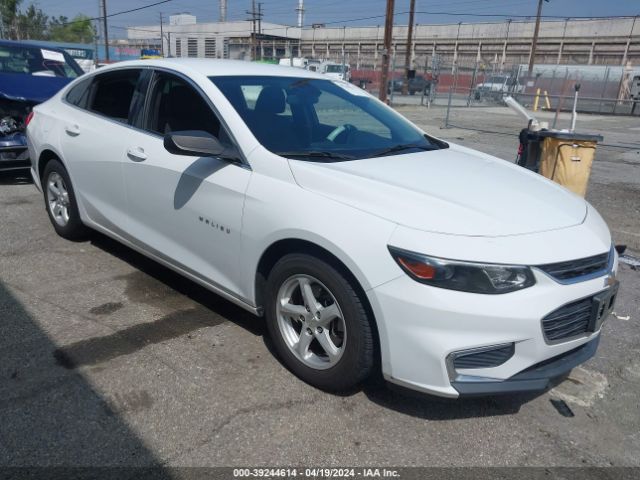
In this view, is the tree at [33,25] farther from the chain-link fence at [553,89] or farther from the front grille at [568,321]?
the front grille at [568,321]

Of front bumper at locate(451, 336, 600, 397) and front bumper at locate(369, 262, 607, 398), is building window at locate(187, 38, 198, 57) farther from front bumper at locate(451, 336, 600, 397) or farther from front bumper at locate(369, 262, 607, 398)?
front bumper at locate(451, 336, 600, 397)

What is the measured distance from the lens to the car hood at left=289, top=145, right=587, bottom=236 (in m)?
2.56

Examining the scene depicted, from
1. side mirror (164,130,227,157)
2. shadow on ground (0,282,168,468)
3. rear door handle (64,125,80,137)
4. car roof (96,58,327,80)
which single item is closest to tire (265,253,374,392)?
side mirror (164,130,227,157)

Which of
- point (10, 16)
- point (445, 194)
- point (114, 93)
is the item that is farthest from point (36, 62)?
point (10, 16)

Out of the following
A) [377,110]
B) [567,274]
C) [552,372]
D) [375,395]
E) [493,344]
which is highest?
[377,110]

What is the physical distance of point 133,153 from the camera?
381 cm

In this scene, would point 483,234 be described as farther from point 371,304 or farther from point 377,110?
point 377,110

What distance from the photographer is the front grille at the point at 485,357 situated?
243 cm

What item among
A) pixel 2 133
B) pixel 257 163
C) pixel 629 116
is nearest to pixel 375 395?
pixel 257 163

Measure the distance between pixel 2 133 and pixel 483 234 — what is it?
20.7 feet

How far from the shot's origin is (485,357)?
2.45m

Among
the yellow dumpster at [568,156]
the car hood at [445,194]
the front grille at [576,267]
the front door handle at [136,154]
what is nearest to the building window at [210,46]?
the yellow dumpster at [568,156]

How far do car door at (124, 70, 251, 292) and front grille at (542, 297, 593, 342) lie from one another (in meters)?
1.68

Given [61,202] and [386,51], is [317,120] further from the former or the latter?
[386,51]
